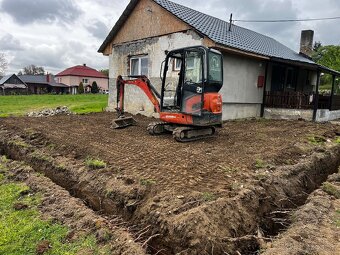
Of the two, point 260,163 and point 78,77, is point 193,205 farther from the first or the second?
point 78,77

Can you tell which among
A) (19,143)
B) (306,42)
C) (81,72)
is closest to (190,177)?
(19,143)

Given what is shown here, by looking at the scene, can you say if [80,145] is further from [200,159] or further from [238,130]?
[238,130]

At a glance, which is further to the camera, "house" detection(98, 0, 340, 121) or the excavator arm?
"house" detection(98, 0, 340, 121)

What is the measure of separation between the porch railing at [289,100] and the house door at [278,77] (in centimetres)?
121

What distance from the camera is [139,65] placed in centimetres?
1503

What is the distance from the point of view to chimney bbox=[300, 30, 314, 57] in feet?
77.9

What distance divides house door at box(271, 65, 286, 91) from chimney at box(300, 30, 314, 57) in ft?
29.0

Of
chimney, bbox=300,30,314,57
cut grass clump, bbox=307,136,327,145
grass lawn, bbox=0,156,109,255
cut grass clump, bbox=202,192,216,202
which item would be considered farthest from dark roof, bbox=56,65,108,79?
cut grass clump, bbox=202,192,216,202

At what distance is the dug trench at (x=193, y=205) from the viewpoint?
362 cm

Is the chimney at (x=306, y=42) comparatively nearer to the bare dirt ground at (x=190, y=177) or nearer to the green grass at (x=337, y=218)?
the bare dirt ground at (x=190, y=177)

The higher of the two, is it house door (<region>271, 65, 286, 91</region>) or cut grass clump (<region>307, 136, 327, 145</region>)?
house door (<region>271, 65, 286, 91</region>)

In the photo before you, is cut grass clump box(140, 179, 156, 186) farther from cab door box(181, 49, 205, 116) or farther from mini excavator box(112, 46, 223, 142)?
cab door box(181, 49, 205, 116)

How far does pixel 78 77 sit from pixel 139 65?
55417mm

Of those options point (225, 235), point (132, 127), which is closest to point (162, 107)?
point (132, 127)
